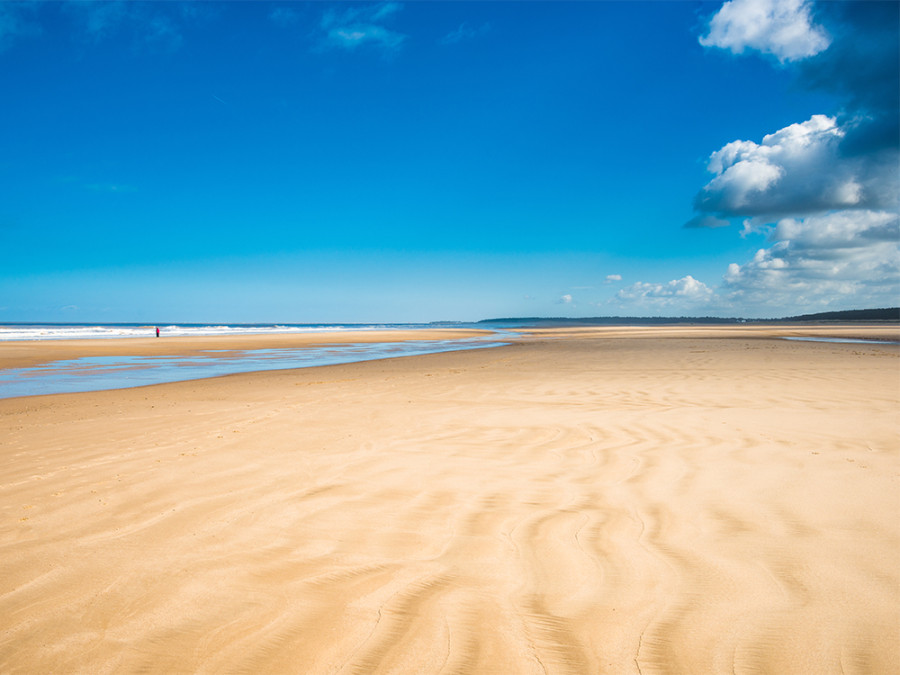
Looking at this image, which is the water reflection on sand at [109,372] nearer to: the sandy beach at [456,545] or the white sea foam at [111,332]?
the sandy beach at [456,545]

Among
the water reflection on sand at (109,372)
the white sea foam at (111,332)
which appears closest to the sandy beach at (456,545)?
the water reflection on sand at (109,372)

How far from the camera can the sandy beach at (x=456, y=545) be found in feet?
7.55

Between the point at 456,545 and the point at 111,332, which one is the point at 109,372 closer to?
the point at 456,545

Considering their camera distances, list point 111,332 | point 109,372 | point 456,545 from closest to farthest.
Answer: point 456,545 → point 109,372 → point 111,332

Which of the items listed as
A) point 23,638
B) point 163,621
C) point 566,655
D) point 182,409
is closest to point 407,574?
point 566,655

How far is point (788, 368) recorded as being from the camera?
13.5 meters

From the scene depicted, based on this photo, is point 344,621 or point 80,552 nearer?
point 344,621

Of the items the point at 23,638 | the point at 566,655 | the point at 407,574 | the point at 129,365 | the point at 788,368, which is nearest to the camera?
the point at 566,655

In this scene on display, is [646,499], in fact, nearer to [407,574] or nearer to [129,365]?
[407,574]

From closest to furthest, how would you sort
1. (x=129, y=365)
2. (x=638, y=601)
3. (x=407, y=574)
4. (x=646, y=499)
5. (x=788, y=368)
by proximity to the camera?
(x=638, y=601), (x=407, y=574), (x=646, y=499), (x=788, y=368), (x=129, y=365)

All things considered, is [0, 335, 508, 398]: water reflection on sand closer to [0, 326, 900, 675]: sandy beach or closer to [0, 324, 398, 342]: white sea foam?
[0, 326, 900, 675]: sandy beach

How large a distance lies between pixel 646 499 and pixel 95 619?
3.75 meters

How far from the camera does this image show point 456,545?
3330 millimetres

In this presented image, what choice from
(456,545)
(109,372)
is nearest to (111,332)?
(109,372)
